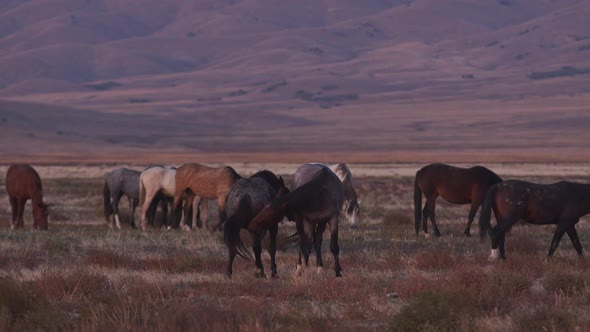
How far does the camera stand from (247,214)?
1467cm

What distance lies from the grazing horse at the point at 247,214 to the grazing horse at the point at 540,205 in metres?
3.05

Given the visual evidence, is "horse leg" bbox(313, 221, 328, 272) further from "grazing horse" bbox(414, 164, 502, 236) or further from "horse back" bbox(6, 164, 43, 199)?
"horse back" bbox(6, 164, 43, 199)

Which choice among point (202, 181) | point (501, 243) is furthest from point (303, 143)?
point (501, 243)

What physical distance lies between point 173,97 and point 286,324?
620 feet

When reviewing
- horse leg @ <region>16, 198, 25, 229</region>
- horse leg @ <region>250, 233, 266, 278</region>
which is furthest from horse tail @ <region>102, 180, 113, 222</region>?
horse leg @ <region>250, 233, 266, 278</region>

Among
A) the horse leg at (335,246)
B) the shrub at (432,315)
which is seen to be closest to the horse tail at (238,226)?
the horse leg at (335,246)

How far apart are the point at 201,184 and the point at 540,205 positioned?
9186 mm

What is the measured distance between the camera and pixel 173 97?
649 ft

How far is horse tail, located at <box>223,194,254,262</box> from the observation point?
47.3 ft

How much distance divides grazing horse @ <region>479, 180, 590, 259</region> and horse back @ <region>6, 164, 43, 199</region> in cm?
1139

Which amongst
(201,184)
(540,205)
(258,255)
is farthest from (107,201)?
(540,205)

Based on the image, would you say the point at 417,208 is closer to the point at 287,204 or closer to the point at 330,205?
the point at 330,205

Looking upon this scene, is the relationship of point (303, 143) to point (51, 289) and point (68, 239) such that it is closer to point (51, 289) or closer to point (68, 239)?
point (68, 239)

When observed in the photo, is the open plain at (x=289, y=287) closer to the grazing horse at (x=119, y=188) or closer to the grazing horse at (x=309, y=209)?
the grazing horse at (x=309, y=209)
